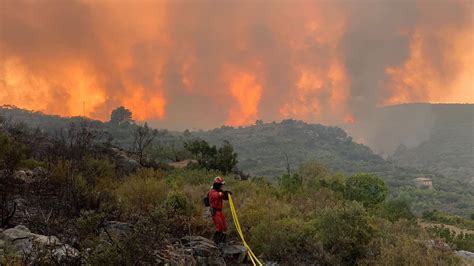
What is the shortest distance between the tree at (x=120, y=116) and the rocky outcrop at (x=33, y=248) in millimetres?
156931

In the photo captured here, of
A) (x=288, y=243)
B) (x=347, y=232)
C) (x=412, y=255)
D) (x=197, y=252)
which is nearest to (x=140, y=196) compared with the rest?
(x=197, y=252)

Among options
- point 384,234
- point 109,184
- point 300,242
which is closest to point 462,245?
point 384,234

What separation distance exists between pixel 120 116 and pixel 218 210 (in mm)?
161382

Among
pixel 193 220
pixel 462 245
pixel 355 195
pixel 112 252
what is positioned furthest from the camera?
pixel 355 195

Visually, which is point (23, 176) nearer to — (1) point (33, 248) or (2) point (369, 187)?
(1) point (33, 248)

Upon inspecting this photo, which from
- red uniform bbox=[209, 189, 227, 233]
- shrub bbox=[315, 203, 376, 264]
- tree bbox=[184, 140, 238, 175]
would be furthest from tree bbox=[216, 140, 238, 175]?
shrub bbox=[315, 203, 376, 264]

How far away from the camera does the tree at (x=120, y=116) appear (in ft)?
532

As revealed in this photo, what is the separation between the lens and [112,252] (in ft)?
24.1

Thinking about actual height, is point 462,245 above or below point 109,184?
below

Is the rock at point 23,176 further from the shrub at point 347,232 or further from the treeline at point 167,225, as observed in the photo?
the shrub at point 347,232

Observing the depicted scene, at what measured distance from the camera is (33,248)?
7387 mm

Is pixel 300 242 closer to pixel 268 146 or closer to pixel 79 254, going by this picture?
pixel 79 254

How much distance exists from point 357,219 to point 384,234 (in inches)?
38.6

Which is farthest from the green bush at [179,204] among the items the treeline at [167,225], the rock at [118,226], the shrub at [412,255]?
the shrub at [412,255]
